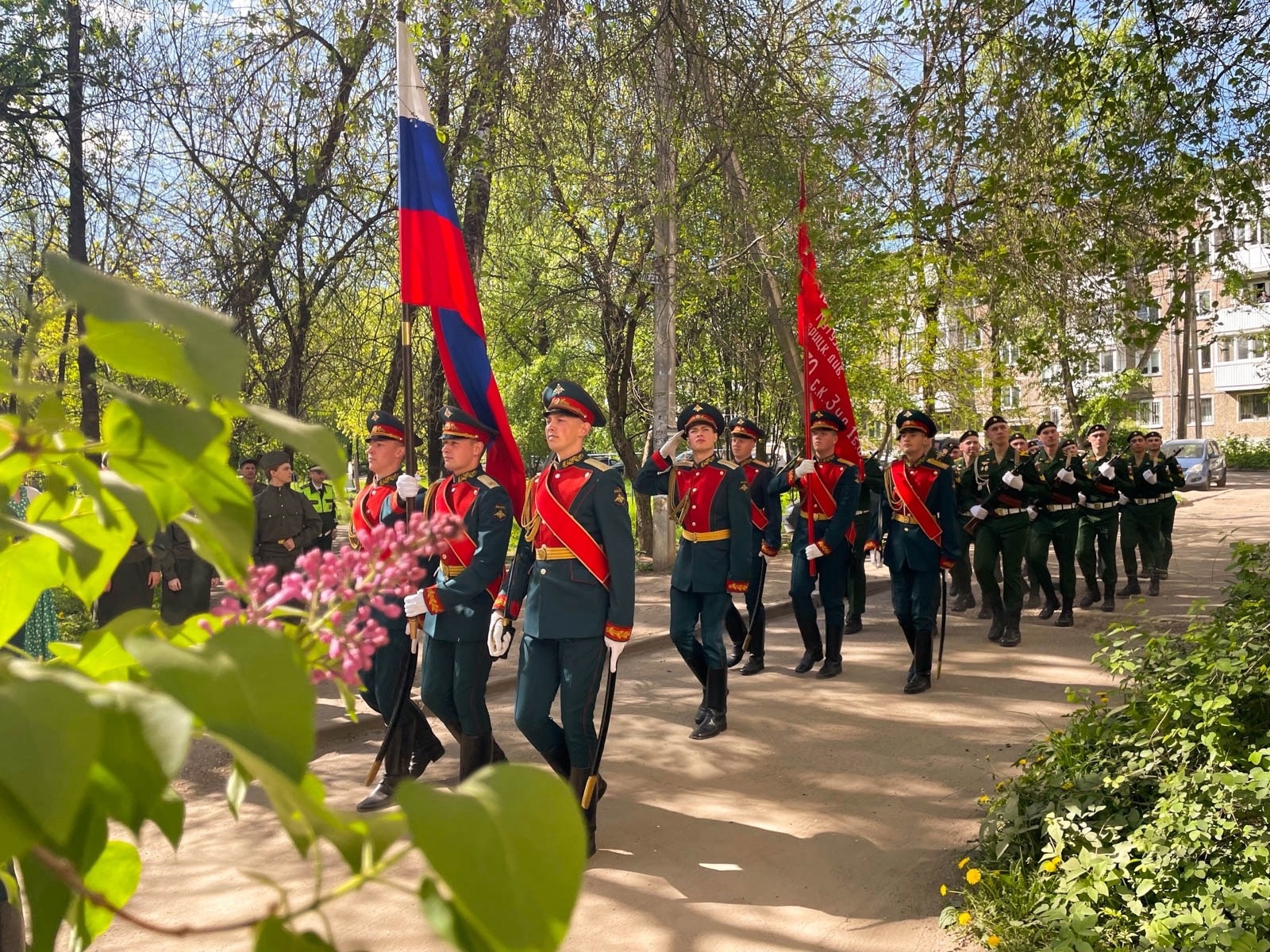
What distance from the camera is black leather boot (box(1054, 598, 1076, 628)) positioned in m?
10.0

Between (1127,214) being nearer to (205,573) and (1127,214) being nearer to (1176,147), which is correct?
(1176,147)

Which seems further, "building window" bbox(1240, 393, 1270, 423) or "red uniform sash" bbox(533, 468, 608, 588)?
"building window" bbox(1240, 393, 1270, 423)

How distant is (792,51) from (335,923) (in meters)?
7.58

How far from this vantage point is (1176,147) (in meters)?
7.14

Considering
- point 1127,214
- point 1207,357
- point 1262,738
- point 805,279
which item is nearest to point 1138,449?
point 1127,214

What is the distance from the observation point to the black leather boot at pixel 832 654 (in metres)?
8.18

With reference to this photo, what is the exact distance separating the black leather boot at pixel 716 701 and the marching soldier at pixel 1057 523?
478 centimetres

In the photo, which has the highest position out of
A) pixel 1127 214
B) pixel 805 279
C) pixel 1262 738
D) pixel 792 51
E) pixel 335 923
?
pixel 792 51

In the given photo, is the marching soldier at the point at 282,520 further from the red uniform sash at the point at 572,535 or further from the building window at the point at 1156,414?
the building window at the point at 1156,414

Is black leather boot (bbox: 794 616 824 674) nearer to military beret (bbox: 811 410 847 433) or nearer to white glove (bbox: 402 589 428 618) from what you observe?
military beret (bbox: 811 410 847 433)

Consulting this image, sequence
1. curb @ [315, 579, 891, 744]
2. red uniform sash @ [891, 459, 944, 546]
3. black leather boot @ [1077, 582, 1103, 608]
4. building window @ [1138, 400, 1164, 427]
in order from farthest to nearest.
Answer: building window @ [1138, 400, 1164, 427]
black leather boot @ [1077, 582, 1103, 608]
red uniform sash @ [891, 459, 944, 546]
curb @ [315, 579, 891, 744]

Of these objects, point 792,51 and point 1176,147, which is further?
point 792,51

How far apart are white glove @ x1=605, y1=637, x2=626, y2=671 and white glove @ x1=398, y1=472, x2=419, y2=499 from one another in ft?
4.00

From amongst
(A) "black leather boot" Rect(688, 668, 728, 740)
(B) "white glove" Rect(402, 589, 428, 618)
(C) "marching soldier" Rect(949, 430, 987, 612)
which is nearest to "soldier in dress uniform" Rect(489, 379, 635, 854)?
(B) "white glove" Rect(402, 589, 428, 618)
